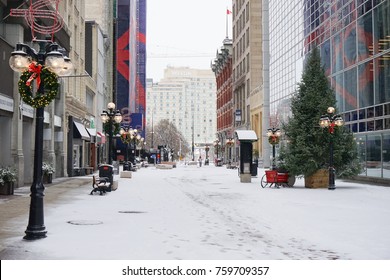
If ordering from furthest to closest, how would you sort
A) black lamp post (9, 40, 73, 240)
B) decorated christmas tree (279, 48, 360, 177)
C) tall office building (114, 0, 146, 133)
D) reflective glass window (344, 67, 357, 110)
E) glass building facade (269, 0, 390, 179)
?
tall office building (114, 0, 146, 133) → reflective glass window (344, 67, 357, 110) → glass building facade (269, 0, 390, 179) → decorated christmas tree (279, 48, 360, 177) → black lamp post (9, 40, 73, 240)

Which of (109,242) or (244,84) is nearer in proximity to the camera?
(109,242)

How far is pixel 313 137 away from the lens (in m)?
29.0

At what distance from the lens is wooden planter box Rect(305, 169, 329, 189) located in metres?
28.2

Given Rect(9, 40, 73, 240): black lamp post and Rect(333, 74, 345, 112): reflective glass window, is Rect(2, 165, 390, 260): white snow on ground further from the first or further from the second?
Rect(333, 74, 345, 112): reflective glass window

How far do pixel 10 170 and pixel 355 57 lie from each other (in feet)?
80.5

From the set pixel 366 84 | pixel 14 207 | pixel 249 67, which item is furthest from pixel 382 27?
pixel 249 67

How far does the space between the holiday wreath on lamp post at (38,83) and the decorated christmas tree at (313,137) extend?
18667mm

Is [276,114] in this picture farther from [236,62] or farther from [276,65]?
[236,62]

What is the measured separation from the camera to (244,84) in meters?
90.2

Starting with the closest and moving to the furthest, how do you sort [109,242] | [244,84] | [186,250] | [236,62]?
[186,250], [109,242], [244,84], [236,62]

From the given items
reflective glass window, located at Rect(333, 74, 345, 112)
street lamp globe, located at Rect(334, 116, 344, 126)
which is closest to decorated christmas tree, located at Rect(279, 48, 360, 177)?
street lamp globe, located at Rect(334, 116, 344, 126)

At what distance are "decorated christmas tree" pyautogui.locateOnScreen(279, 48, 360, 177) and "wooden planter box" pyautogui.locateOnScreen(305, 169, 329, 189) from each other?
0.30 m

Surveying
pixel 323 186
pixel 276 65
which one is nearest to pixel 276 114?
pixel 276 65

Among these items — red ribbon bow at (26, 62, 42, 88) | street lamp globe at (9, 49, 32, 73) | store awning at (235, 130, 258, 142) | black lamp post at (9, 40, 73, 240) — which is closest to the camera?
black lamp post at (9, 40, 73, 240)
